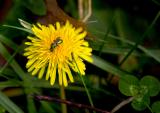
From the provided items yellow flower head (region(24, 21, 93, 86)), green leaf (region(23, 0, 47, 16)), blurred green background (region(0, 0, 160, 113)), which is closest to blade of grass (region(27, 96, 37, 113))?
blurred green background (region(0, 0, 160, 113))

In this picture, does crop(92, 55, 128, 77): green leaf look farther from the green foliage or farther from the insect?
the insect

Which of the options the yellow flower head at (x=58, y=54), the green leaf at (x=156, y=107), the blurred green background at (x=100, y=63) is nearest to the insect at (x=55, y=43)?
the yellow flower head at (x=58, y=54)

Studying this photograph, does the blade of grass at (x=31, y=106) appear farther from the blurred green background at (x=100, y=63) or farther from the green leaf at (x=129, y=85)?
the green leaf at (x=129, y=85)

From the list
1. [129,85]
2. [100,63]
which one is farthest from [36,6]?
[129,85]

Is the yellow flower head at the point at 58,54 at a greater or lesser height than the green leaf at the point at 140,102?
lesser

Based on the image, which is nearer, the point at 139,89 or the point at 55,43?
the point at 55,43

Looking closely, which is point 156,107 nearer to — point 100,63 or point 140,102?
point 140,102

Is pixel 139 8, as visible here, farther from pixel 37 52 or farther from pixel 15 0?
pixel 37 52

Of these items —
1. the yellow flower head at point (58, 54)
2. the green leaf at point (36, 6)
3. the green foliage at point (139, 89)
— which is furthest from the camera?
the green leaf at point (36, 6)
